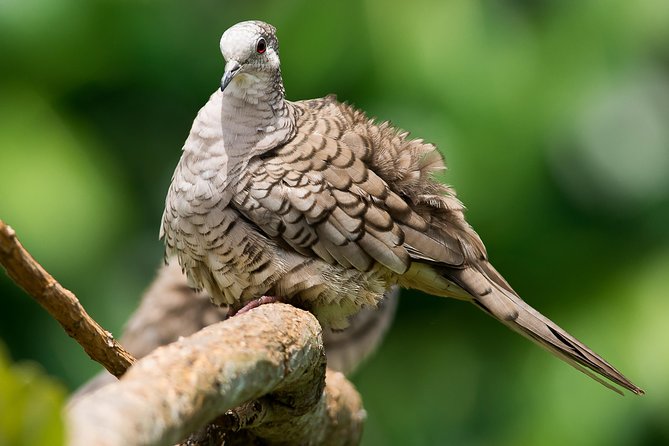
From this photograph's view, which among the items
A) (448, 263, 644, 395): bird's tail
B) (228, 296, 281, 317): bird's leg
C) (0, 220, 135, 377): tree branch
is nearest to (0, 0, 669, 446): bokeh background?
(448, 263, 644, 395): bird's tail

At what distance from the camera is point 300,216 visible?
2.48m

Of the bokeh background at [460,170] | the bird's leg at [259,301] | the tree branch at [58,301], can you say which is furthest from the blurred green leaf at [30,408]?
the bokeh background at [460,170]

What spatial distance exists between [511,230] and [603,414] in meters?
1.02

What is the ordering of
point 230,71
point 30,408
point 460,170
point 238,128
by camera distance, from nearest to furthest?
point 30,408 < point 230,71 < point 238,128 < point 460,170

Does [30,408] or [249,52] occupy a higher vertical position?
[249,52]

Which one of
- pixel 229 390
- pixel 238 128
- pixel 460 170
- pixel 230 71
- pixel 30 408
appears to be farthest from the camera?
pixel 460 170

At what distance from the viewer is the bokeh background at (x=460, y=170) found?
16.9 feet

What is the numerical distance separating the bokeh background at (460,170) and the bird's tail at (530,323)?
7.86 ft

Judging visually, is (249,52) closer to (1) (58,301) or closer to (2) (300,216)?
(2) (300,216)

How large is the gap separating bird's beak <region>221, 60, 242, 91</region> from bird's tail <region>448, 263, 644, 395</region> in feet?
2.44

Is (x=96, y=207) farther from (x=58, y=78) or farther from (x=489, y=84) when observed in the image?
(x=489, y=84)

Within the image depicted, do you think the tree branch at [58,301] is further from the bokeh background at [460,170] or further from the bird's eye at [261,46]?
the bokeh background at [460,170]

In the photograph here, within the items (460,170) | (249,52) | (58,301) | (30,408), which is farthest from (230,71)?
(460,170)

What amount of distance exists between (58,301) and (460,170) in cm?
357
